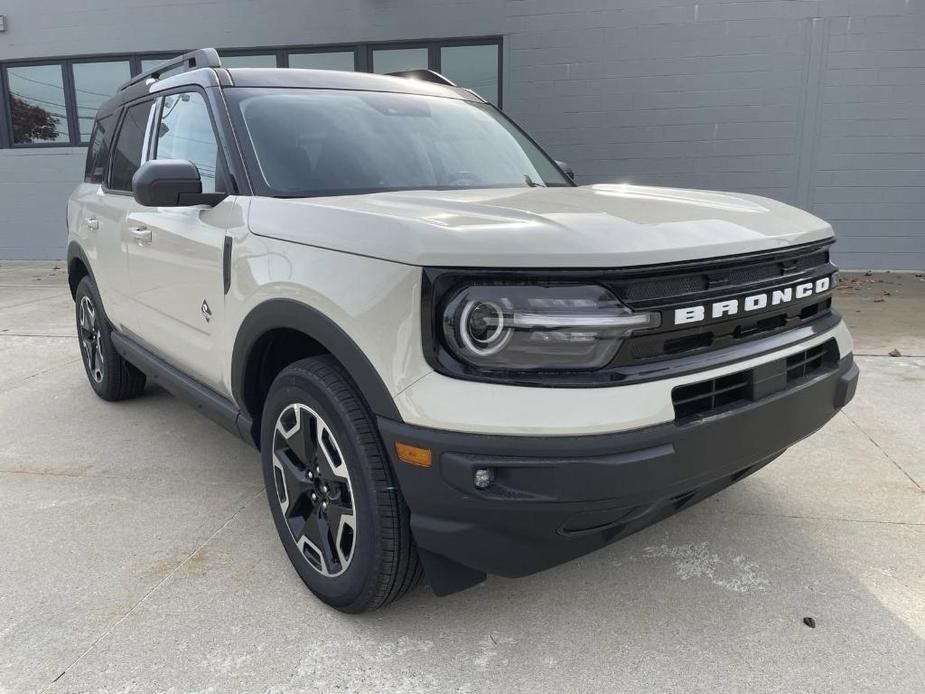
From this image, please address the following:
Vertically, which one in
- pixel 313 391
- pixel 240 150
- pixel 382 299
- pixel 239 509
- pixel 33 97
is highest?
pixel 33 97

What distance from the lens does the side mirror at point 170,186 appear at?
2.56 meters

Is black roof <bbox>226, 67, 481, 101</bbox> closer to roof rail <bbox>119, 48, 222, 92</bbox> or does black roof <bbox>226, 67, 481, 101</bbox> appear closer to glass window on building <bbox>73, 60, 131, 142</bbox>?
roof rail <bbox>119, 48, 222, 92</bbox>

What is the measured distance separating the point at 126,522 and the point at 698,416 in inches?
94.1

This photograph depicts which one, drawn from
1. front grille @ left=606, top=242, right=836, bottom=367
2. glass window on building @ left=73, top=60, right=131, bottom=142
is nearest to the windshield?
front grille @ left=606, top=242, right=836, bottom=367

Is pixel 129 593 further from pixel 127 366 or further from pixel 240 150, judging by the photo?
pixel 127 366

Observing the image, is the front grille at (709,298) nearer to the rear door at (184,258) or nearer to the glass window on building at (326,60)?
the rear door at (184,258)

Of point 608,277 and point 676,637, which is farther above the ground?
point 608,277

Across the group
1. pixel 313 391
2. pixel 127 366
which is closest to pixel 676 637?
pixel 313 391

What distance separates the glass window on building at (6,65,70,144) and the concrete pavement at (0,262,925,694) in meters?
9.51

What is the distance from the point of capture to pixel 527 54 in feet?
30.0

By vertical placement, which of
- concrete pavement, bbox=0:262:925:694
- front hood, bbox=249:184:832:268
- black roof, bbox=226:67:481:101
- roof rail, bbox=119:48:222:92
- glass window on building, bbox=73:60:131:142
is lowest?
concrete pavement, bbox=0:262:925:694

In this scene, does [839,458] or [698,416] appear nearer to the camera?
[698,416]

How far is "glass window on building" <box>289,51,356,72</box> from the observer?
9852 mm

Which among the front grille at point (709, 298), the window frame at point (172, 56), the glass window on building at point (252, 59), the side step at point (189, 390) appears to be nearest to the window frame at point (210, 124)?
the side step at point (189, 390)
